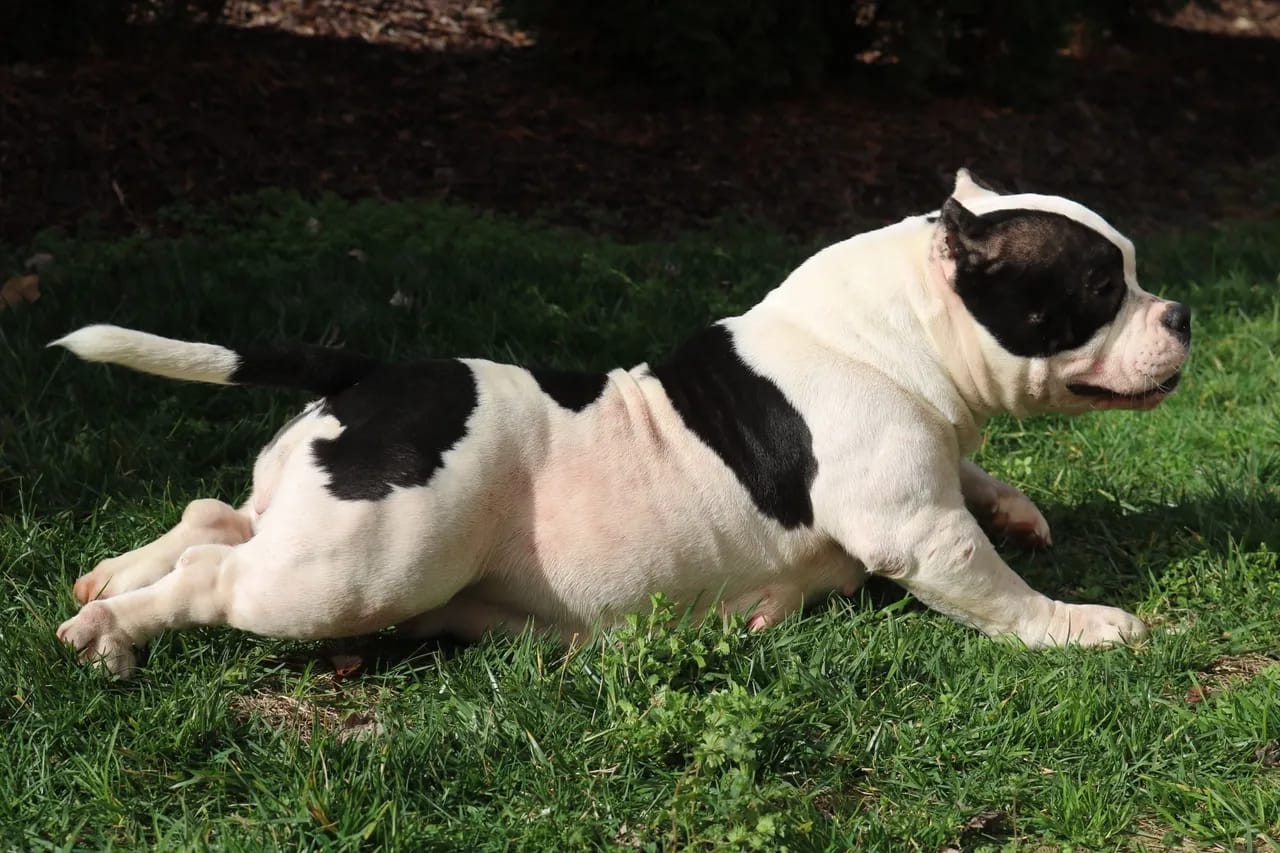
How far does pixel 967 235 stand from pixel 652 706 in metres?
1.44

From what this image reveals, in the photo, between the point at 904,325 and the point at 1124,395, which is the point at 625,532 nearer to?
the point at 904,325

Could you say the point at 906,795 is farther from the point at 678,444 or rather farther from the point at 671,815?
the point at 678,444

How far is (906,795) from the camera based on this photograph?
9.92ft

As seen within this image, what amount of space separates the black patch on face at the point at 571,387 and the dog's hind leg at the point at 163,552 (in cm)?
90

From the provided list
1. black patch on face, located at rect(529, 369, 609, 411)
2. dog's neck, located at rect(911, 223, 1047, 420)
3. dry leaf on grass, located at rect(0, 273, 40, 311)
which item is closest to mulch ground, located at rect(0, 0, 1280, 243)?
dry leaf on grass, located at rect(0, 273, 40, 311)

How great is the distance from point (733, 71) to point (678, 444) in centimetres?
580

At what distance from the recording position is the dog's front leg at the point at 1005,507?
4.14 metres

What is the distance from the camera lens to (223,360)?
11.1 ft

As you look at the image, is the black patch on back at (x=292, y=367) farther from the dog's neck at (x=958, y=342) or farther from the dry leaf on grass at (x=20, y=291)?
the dry leaf on grass at (x=20, y=291)

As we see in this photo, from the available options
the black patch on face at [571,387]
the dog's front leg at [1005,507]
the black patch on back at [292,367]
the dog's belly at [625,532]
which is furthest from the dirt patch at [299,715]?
the dog's front leg at [1005,507]

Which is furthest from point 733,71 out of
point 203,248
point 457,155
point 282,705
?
point 282,705

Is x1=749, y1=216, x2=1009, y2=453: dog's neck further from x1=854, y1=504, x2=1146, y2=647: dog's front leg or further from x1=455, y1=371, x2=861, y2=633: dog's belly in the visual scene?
x1=455, y1=371, x2=861, y2=633: dog's belly

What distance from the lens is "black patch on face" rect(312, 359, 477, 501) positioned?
3256 millimetres

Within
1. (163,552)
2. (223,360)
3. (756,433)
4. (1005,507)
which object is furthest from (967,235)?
(163,552)
